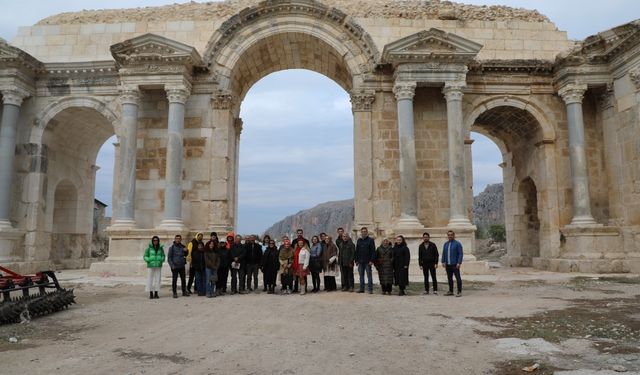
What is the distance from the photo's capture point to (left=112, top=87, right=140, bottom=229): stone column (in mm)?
14461

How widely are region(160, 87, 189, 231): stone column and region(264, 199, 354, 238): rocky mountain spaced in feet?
200

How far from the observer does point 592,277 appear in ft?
41.8

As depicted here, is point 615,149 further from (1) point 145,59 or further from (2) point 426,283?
Answer: (1) point 145,59

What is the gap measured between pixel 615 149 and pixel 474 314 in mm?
11531

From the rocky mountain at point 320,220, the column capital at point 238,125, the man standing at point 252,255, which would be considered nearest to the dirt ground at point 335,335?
the man standing at point 252,255

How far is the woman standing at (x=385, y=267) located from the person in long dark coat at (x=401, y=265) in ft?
0.37

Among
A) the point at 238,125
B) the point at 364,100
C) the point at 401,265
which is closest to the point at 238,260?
the point at 401,265

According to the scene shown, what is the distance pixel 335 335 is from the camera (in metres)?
5.88

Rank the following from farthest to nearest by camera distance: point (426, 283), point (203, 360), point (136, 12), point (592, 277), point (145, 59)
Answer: point (136, 12) < point (145, 59) < point (592, 277) < point (426, 283) < point (203, 360)

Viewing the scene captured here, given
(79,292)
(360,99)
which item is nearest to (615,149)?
(360,99)

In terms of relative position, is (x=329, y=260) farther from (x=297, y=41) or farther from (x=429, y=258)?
(x=297, y=41)

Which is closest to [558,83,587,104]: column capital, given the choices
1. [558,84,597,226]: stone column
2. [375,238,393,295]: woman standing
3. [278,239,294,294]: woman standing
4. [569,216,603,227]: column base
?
[558,84,597,226]: stone column

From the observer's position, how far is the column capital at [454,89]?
14766 millimetres

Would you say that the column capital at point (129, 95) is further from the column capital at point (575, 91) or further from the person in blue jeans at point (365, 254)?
the column capital at point (575, 91)
